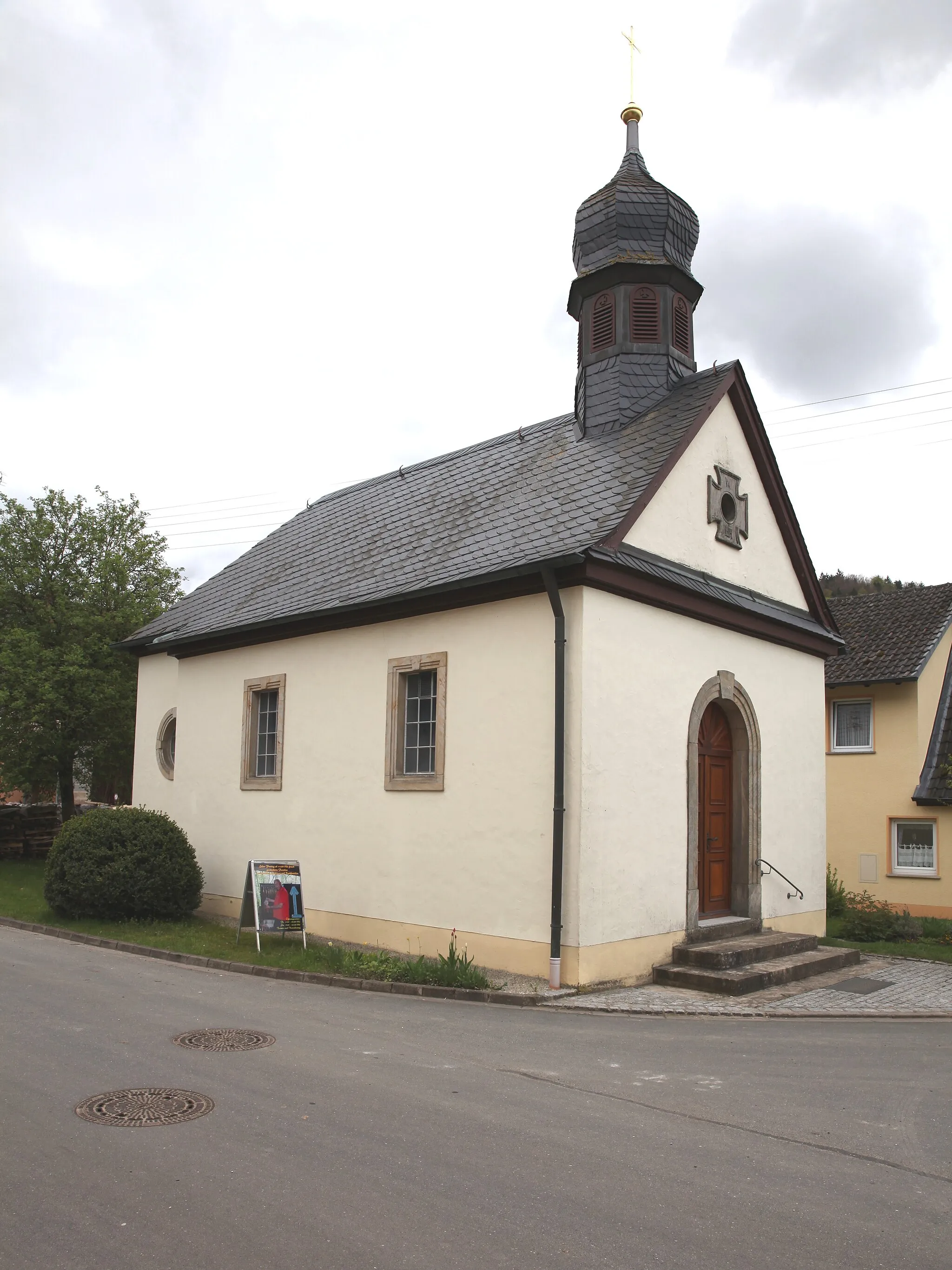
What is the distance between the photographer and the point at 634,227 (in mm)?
A: 15711

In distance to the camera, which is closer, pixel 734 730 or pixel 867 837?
pixel 734 730

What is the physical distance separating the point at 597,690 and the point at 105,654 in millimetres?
16267

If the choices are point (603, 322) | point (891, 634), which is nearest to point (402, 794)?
point (603, 322)

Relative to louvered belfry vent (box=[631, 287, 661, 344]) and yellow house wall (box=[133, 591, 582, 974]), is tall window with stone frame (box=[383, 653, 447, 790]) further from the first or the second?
louvered belfry vent (box=[631, 287, 661, 344])

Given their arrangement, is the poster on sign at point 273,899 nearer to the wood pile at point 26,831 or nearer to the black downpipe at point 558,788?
the black downpipe at point 558,788

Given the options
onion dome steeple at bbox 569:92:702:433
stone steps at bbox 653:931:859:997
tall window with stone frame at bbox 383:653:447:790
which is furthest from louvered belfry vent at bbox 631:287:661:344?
stone steps at bbox 653:931:859:997

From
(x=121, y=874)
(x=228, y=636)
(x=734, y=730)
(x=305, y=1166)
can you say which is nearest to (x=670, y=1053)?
(x=305, y=1166)

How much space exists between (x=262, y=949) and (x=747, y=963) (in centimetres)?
577

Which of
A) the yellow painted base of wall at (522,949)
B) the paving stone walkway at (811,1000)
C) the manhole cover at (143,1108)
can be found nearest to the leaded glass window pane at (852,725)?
the paving stone walkway at (811,1000)

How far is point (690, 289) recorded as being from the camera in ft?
52.2

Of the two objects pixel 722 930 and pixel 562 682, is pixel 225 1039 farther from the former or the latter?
pixel 722 930

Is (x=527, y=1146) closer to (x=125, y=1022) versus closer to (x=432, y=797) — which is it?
(x=125, y=1022)

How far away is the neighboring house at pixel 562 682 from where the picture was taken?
11211mm

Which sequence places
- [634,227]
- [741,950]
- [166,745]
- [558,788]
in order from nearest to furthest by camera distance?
[558,788] → [741,950] → [634,227] → [166,745]
